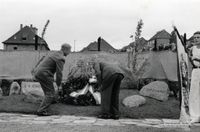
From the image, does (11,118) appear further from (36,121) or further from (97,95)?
(97,95)

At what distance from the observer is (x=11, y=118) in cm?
645

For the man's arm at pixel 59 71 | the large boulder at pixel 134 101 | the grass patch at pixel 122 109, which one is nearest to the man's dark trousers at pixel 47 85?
the man's arm at pixel 59 71

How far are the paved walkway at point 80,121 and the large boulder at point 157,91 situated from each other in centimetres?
155

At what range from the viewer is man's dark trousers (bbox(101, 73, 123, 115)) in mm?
6820

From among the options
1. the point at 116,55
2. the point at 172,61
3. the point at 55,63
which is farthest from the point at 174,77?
the point at 55,63

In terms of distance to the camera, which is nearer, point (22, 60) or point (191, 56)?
point (191, 56)

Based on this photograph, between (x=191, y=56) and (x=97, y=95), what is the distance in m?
2.54

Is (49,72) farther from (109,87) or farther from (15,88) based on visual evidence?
(15,88)

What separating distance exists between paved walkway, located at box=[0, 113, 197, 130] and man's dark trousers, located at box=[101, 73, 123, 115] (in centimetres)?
33

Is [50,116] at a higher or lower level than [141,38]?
lower

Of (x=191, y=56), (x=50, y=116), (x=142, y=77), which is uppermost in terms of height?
(x=191, y=56)

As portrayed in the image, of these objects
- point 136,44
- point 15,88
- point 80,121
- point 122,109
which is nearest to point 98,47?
point 136,44

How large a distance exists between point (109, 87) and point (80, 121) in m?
1.04

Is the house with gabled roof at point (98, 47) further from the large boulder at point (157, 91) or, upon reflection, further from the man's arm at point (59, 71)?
the man's arm at point (59, 71)
